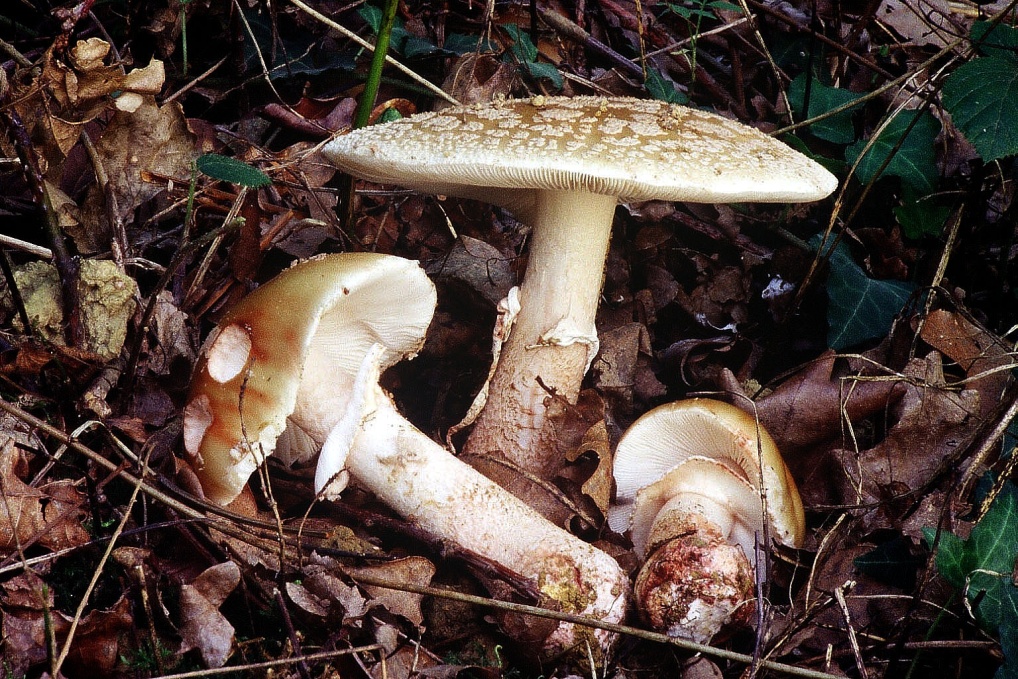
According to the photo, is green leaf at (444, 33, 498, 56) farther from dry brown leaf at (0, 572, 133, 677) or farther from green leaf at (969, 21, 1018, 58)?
dry brown leaf at (0, 572, 133, 677)

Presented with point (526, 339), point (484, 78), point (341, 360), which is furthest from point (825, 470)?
point (484, 78)

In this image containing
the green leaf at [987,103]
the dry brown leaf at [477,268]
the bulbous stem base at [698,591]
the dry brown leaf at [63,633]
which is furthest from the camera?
the dry brown leaf at [477,268]

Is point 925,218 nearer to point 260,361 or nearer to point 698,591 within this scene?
point 698,591

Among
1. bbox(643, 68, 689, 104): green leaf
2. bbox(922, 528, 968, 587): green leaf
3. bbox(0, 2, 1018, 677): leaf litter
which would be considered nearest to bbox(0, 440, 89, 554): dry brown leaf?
bbox(0, 2, 1018, 677): leaf litter

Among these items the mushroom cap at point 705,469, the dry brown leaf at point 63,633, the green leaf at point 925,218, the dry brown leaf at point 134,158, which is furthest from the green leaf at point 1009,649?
the dry brown leaf at point 134,158

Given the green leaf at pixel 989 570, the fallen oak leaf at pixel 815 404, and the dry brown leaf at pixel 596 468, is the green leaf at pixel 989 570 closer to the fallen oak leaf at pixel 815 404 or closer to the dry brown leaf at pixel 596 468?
the fallen oak leaf at pixel 815 404

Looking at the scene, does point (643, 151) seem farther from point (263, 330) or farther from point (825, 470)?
point (825, 470)
